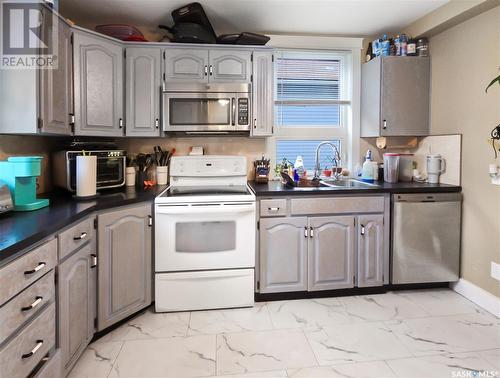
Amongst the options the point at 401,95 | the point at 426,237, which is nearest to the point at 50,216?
the point at 426,237

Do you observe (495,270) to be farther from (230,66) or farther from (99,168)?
(99,168)

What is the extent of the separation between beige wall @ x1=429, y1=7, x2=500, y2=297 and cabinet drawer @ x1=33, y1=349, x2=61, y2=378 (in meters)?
2.84

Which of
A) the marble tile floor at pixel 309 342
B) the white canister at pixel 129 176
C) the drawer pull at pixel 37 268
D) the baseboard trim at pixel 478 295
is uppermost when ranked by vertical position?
the white canister at pixel 129 176

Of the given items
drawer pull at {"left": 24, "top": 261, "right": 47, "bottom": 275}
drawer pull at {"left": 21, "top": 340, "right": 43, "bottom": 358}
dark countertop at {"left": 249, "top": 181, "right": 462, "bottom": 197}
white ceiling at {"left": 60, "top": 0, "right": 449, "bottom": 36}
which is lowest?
drawer pull at {"left": 21, "top": 340, "right": 43, "bottom": 358}

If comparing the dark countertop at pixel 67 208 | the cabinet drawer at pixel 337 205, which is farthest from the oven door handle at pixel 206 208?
the cabinet drawer at pixel 337 205

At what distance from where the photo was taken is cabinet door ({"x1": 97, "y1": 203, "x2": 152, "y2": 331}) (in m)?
1.88

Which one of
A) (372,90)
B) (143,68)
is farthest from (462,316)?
(143,68)

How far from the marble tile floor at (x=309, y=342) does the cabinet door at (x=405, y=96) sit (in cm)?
151

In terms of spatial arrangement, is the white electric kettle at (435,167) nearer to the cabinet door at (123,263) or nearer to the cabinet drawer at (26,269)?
the cabinet door at (123,263)

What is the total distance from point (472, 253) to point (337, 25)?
2290mm

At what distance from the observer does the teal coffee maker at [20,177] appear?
1560mm

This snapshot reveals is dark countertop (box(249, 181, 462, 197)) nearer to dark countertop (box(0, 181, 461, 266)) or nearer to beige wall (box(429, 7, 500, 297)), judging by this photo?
dark countertop (box(0, 181, 461, 266))

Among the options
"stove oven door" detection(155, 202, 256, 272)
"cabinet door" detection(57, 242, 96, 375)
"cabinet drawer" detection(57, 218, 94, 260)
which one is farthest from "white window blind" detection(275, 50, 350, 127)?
"cabinet door" detection(57, 242, 96, 375)

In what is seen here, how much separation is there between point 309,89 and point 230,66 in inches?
36.8
